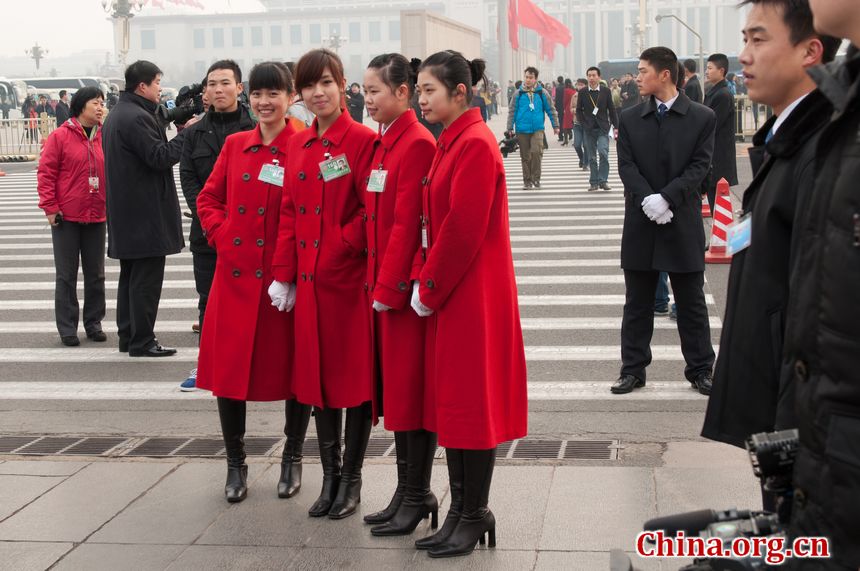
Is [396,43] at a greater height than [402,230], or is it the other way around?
[396,43]

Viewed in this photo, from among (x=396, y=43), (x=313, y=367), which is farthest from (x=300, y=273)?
(x=396, y=43)

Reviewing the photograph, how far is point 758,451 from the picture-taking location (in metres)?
2.51

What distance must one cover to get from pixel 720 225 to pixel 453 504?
808cm

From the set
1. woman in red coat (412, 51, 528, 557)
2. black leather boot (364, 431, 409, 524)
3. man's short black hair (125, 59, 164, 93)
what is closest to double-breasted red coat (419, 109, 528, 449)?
woman in red coat (412, 51, 528, 557)

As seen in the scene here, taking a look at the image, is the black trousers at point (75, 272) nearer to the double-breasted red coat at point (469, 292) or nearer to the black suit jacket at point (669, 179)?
the black suit jacket at point (669, 179)

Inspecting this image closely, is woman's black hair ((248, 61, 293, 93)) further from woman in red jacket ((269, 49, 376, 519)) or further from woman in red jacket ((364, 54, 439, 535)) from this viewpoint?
woman in red jacket ((364, 54, 439, 535))

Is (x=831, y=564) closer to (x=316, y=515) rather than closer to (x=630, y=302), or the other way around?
(x=316, y=515)

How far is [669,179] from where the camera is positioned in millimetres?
7047

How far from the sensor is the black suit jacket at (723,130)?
11.8m

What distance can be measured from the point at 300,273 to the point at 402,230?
67 cm

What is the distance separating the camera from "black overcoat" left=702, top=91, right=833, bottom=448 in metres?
2.82

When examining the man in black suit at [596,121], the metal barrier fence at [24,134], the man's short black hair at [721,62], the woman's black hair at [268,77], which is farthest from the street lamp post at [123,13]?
the woman's black hair at [268,77]

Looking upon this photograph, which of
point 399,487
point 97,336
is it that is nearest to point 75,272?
point 97,336

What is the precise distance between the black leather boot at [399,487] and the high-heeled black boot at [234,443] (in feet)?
2.42
